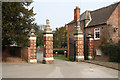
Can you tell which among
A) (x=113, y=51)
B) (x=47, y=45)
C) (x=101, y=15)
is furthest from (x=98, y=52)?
(x=47, y=45)

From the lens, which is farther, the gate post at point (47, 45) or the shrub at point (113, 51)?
the shrub at point (113, 51)

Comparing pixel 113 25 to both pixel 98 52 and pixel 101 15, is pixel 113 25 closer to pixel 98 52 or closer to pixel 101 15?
pixel 101 15

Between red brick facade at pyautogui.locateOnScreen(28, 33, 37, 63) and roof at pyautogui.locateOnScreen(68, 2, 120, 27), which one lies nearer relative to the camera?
red brick facade at pyautogui.locateOnScreen(28, 33, 37, 63)

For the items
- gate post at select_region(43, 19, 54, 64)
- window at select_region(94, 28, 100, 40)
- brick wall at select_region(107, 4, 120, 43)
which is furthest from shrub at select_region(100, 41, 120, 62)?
gate post at select_region(43, 19, 54, 64)

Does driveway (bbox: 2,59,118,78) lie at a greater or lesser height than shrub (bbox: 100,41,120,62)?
lesser

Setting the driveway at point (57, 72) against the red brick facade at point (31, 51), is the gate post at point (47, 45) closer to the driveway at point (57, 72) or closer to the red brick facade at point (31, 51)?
the red brick facade at point (31, 51)

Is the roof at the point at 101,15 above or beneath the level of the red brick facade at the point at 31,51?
above

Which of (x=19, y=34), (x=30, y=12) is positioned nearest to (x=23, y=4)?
(x=30, y=12)

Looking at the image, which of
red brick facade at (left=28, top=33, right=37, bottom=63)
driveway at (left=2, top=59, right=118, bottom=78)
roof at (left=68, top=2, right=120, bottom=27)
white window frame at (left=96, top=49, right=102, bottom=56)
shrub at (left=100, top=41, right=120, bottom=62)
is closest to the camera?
driveway at (left=2, top=59, right=118, bottom=78)

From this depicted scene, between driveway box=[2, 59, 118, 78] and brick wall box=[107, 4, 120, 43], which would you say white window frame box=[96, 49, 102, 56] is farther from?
driveway box=[2, 59, 118, 78]

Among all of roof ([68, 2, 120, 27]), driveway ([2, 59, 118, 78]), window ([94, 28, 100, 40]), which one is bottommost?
driveway ([2, 59, 118, 78])

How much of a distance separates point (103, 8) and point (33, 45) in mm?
13969

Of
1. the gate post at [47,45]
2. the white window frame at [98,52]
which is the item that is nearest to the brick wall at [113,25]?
the white window frame at [98,52]

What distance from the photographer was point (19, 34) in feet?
48.7
